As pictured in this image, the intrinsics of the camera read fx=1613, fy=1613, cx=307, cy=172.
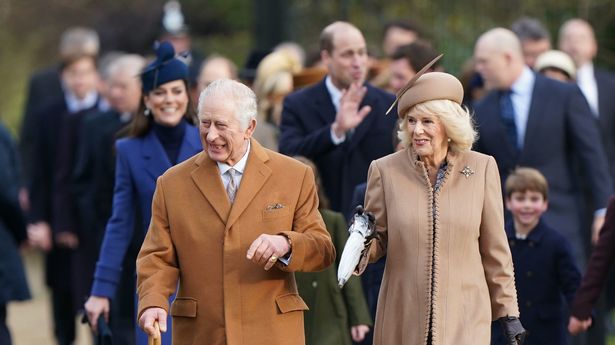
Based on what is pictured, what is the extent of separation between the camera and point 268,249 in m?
6.78

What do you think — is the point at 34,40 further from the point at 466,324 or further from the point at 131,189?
the point at 466,324

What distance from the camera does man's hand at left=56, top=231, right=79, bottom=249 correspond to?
43.0 feet

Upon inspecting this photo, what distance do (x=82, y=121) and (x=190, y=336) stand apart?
6286mm

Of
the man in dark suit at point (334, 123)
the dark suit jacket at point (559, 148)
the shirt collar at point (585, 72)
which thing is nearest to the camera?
the man in dark suit at point (334, 123)

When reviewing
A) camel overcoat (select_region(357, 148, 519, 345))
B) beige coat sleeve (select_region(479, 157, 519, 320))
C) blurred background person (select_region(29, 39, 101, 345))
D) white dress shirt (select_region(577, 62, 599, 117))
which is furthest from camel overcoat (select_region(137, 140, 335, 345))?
blurred background person (select_region(29, 39, 101, 345))

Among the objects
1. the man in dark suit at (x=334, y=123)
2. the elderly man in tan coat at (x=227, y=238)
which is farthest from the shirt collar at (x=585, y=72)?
the elderly man in tan coat at (x=227, y=238)

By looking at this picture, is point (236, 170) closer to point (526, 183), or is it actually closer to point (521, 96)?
point (526, 183)

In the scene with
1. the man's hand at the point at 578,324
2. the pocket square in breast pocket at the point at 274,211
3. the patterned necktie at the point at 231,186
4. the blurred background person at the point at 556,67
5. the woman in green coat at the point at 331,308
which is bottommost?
the man's hand at the point at 578,324

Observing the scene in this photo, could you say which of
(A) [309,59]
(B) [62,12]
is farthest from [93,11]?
(A) [309,59]

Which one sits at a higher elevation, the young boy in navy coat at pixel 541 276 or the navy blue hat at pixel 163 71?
the navy blue hat at pixel 163 71

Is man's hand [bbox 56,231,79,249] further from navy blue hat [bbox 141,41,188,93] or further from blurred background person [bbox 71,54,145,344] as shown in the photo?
navy blue hat [bbox 141,41,188,93]

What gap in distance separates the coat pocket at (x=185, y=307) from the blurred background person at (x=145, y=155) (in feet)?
4.30

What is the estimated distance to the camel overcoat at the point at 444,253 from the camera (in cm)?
707

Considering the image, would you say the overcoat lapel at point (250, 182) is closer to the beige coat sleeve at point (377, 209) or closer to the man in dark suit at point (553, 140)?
the beige coat sleeve at point (377, 209)
